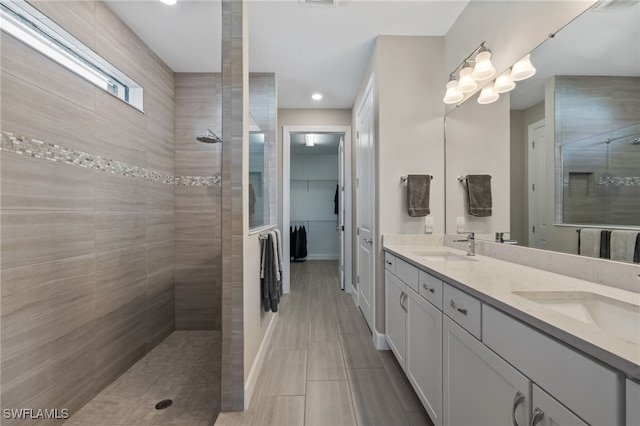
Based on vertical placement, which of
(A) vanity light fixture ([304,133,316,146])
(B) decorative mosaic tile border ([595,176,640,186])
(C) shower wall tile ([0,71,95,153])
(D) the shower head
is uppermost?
(A) vanity light fixture ([304,133,316,146])

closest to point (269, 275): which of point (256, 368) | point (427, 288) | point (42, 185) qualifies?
point (256, 368)

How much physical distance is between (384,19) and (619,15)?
4.76ft

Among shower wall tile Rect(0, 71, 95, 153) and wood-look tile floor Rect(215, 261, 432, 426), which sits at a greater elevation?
shower wall tile Rect(0, 71, 95, 153)

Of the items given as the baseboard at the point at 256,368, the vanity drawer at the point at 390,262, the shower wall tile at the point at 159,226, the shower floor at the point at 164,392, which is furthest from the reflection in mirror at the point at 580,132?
the shower wall tile at the point at 159,226

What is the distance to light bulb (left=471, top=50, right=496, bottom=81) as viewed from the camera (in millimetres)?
1746

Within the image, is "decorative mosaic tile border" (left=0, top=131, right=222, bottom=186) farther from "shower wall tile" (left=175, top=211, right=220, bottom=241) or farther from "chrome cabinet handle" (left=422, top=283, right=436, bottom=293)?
"chrome cabinet handle" (left=422, top=283, right=436, bottom=293)

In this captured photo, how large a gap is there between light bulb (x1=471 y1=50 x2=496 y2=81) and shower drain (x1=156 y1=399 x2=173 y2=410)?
117 inches

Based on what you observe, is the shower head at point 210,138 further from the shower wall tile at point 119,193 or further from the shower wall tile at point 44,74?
the shower wall tile at point 44,74

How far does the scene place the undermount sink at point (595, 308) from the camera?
82cm

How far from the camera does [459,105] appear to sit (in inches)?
83.6

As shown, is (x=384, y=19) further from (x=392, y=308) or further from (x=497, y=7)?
(x=392, y=308)

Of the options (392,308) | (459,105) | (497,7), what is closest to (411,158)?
(459,105)

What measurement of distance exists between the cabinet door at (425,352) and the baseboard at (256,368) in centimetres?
100

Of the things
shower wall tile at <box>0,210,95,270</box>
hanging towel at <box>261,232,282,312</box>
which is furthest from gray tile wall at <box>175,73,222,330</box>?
shower wall tile at <box>0,210,95,270</box>
